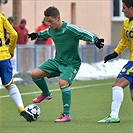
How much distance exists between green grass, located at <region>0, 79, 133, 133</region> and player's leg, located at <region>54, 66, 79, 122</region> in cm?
16

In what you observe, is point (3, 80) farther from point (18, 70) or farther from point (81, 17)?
point (81, 17)

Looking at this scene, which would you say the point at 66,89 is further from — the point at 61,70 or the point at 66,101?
the point at 61,70

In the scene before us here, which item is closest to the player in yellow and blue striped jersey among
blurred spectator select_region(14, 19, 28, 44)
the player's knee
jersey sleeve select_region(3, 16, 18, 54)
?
the player's knee

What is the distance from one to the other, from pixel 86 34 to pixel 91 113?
1635 millimetres

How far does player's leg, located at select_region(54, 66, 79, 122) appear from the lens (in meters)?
12.0

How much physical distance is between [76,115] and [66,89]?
2.97 feet

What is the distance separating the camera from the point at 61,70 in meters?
12.4

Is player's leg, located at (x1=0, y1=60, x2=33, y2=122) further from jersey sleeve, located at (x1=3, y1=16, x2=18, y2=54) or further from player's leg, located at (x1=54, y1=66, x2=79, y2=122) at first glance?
player's leg, located at (x1=54, y1=66, x2=79, y2=122)

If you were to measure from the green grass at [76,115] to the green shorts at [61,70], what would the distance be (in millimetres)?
645

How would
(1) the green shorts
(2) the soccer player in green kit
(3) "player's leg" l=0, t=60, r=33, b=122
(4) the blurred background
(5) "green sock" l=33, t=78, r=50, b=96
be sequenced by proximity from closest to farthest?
(3) "player's leg" l=0, t=60, r=33, b=122, (2) the soccer player in green kit, (1) the green shorts, (5) "green sock" l=33, t=78, r=50, b=96, (4) the blurred background

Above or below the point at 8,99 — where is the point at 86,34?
above

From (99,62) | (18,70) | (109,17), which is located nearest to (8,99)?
(18,70)

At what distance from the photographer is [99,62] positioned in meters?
29.3

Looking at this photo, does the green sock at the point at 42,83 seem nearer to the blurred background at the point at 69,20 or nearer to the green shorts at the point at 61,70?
the green shorts at the point at 61,70
